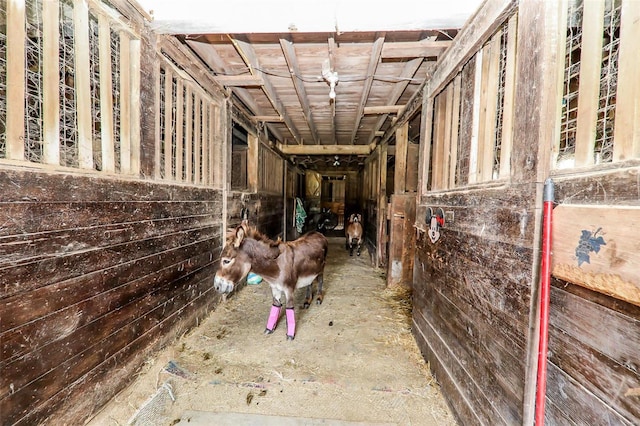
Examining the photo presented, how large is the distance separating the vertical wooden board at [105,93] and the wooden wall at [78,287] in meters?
0.21

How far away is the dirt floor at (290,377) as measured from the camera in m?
1.99

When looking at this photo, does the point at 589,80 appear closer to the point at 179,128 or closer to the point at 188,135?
the point at 179,128

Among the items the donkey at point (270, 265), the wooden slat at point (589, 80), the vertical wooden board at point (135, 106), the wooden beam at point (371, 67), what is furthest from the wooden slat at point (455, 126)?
the vertical wooden board at point (135, 106)

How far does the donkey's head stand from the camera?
279 cm

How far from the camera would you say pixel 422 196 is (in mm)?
3039

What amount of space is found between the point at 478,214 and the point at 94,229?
105 inches

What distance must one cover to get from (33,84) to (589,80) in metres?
2.94

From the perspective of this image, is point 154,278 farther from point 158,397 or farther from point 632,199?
point 632,199

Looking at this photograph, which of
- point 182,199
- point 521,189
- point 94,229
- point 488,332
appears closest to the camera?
point 521,189

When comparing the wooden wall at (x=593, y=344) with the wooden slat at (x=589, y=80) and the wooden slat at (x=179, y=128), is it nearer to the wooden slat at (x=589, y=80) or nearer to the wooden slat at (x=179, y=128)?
the wooden slat at (x=589, y=80)

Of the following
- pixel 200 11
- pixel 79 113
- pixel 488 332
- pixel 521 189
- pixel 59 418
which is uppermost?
pixel 200 11

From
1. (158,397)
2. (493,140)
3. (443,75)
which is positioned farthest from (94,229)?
(443,75)

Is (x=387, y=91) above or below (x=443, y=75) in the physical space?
above

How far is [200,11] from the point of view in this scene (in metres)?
2.21
